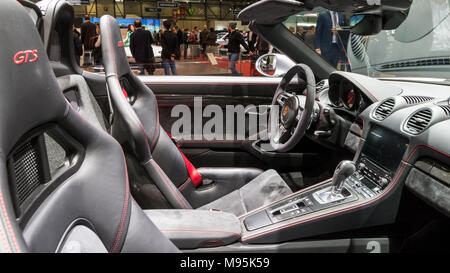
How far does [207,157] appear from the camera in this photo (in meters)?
2.66

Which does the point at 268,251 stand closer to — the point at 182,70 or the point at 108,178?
the point at 108,178

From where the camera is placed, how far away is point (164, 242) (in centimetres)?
102

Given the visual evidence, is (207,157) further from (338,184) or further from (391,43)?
(391,43)

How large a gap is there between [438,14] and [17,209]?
10.2ft

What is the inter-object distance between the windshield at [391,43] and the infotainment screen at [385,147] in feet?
2.58

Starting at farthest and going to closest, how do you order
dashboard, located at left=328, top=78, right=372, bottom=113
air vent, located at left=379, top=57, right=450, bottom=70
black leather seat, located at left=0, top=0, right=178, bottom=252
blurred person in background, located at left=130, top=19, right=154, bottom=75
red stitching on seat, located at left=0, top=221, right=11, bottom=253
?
blurred person in background, located at left=130, top=19, right=154, bottom=75 < air vent, located at left=379, top=57, right=450, bottom=70 < dashboard, located at left=328, top=78, right=372, bottom=113 < black leather seat, located at left=0, top=0, right=178, bottom=252 < red stitching on seat, located at left=0, top=221, right=11, bottom=253

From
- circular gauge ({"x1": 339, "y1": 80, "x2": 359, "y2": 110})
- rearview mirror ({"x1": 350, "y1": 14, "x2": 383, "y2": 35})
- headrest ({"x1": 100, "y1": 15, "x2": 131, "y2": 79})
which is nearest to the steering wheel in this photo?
circular gauge ({"x1": 339, "y1": 80, "x2": 359, "y2": 110})

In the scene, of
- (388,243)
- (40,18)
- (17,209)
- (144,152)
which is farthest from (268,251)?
(40,18)

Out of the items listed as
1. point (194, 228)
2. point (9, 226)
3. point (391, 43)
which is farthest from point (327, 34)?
point (9, 226)

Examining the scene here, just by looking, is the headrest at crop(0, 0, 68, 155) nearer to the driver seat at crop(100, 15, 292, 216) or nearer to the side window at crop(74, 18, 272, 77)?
the driver seat at crop(100, 15, 292, 216)

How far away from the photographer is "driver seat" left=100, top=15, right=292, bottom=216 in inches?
58.6

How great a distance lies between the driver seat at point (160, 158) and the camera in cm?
149

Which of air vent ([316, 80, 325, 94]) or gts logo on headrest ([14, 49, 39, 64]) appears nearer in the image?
gts logo on headrest ([14, 49, 39, 64])

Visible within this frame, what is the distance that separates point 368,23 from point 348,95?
46 cm
